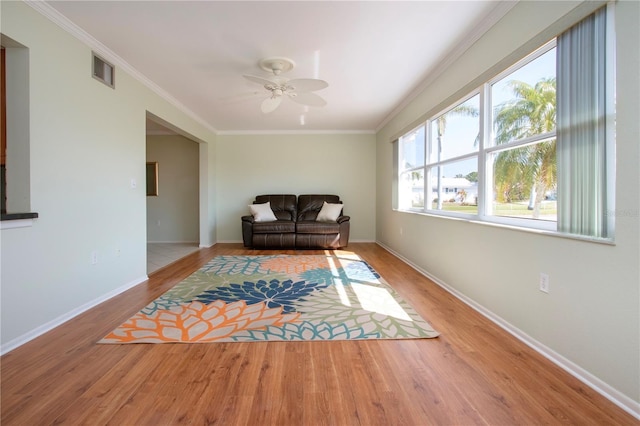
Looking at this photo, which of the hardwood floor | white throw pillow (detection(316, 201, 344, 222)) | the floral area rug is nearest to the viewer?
the hardwood floor

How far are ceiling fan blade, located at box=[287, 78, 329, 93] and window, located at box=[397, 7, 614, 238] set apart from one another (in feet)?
4.79

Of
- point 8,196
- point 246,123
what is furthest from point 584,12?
point 246,123

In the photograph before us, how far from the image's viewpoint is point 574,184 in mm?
1610

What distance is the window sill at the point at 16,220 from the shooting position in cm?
184

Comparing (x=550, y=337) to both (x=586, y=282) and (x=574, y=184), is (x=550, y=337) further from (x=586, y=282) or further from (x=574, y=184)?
(x=574, y=184)

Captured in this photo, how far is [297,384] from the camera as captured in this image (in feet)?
4.99

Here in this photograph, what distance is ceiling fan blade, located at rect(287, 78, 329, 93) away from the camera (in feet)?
9.27

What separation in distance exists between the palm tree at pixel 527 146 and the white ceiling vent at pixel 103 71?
143 inches

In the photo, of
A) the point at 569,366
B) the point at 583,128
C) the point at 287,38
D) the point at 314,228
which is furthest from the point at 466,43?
the point at 314,228

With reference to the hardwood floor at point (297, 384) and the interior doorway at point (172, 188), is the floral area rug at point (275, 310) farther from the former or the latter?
the interior doorway at point (172, 188)

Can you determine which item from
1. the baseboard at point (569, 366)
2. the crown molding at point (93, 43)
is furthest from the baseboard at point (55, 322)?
the baseboard at point (569, 366)

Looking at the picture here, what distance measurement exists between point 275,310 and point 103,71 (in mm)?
2829

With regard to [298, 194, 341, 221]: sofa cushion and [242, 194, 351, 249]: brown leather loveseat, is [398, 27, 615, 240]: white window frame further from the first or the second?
[298, 194, 341, 221]: sofa cushion

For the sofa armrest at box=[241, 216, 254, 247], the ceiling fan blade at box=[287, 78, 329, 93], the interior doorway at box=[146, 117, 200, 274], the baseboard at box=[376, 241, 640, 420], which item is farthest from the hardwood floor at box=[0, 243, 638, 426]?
the interior doorway at box=[146, 117, 200, 274]
